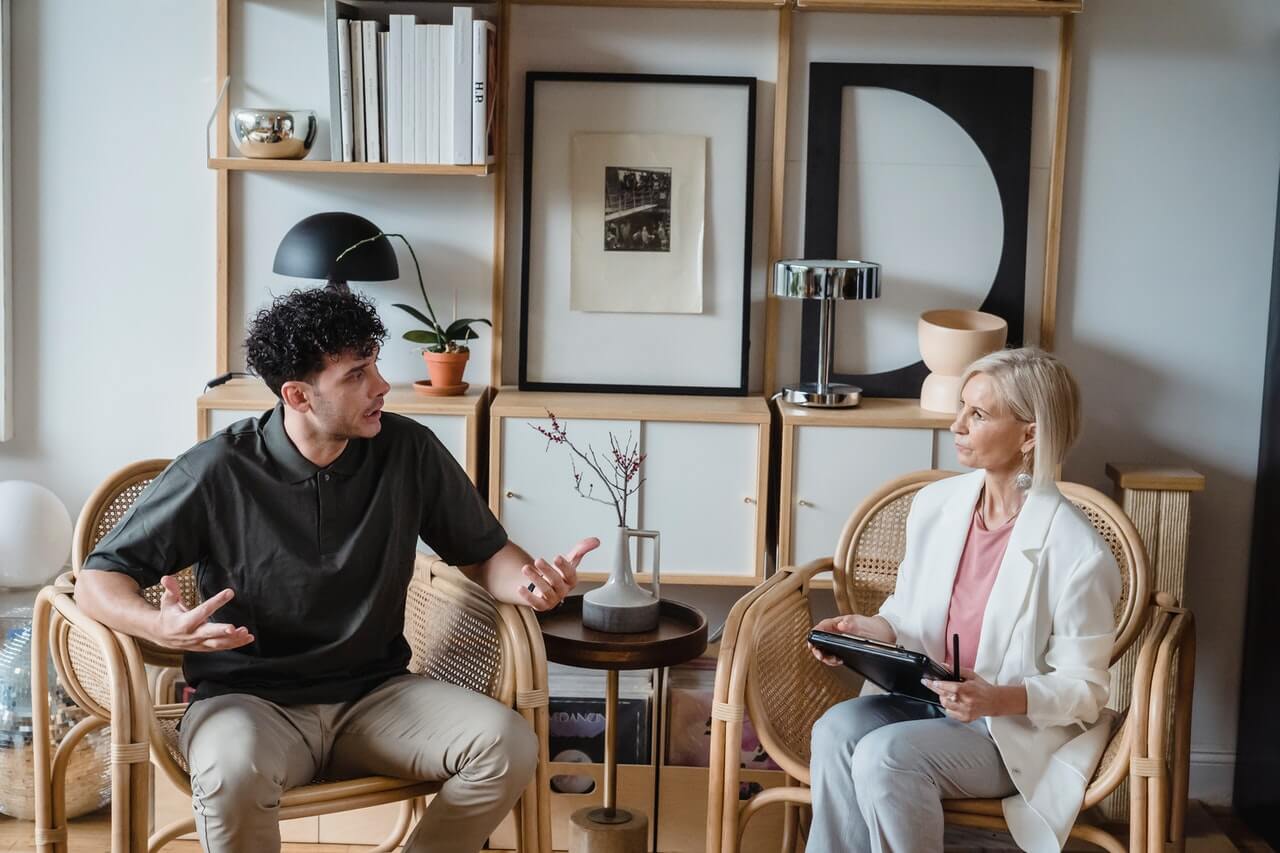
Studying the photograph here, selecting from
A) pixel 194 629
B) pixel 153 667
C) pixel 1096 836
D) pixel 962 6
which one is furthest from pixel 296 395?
pixel 962 6

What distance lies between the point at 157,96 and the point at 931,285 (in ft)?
6.16

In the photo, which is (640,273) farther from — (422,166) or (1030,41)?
(1030,41)

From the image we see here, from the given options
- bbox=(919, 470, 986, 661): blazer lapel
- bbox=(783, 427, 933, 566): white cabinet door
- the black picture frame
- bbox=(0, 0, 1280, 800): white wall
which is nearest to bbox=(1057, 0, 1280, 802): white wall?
bbox=(0, 0, 1280, 800): white wall

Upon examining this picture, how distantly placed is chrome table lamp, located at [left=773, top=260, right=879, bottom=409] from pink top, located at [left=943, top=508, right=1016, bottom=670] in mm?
765

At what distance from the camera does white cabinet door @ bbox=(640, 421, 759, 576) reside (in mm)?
3104

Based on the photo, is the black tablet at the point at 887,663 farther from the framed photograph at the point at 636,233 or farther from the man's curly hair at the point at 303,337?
the framed photograph at the point at 636,233

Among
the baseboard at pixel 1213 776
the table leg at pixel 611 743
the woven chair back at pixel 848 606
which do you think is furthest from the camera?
the baseboard at pixel 1213 776

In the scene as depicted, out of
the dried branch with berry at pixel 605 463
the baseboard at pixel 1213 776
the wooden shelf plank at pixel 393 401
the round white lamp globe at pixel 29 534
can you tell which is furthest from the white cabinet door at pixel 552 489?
the baseboard at pixel 1213 776

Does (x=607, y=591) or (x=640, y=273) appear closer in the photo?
(x=607, y=591)

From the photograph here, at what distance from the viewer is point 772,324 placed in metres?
3.35

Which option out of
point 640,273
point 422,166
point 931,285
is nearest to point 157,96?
point 422,166

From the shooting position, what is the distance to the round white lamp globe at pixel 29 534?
10.1 ft

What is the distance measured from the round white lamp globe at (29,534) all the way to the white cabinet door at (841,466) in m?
1.63

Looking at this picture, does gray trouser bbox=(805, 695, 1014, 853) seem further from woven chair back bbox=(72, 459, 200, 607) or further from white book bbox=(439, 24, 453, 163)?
white book bbox=(439, 24, 453, 163)
